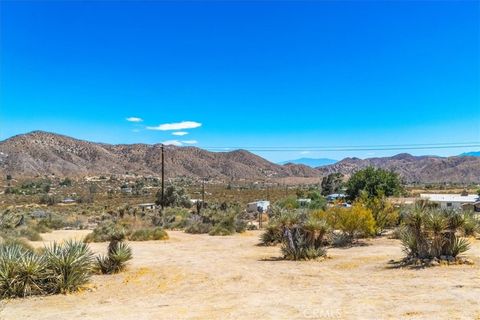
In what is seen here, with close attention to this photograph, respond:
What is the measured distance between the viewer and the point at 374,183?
131 feet

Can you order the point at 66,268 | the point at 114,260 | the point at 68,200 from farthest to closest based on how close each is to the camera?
1. the point at 68,200
2. the point at 114,260
3. the point at 66,268

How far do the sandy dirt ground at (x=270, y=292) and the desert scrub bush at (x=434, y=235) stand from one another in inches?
36.2

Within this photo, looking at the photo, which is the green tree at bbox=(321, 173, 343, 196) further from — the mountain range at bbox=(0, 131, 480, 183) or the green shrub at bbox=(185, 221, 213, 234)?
the green shrub at bbox=(185, 221, 213, 234)

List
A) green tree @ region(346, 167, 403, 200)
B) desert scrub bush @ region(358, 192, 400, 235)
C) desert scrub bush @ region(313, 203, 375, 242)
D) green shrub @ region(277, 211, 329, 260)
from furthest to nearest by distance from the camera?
green tree @ region(346, 167, 403, 200) → desert scrub bush @ region(358, 192, 400, 235) → desert scrub bush @ region(313, 203, 375, 242) → green shrub @ region(277, 211, 329, 260)

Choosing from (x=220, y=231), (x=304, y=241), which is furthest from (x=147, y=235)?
(x=304, y=241)

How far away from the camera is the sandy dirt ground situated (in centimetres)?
1064

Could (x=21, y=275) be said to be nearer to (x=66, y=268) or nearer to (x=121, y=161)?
(x=66, y=268)

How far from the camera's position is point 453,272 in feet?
49.1

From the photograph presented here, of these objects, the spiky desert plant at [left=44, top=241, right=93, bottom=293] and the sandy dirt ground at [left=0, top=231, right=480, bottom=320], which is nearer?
the sandy dirt ground at [left=0, top=231, right=480, bottom=320]

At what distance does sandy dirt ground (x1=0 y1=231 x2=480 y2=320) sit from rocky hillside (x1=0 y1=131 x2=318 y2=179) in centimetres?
11270

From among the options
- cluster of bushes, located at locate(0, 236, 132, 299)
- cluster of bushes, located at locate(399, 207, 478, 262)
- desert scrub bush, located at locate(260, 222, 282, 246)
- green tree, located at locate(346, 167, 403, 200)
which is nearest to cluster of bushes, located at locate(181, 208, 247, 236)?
desert scrub bush, located at locate(260, 222, 282, 246)

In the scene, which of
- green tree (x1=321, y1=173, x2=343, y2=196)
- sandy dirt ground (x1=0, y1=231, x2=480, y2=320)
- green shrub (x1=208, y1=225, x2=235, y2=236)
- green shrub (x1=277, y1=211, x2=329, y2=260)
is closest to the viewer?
sandy dirt ground (x1=0, y1=231, x2=480, y2=320)

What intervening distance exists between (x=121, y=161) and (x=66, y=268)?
474 ft

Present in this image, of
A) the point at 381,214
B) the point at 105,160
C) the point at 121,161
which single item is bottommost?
the point at 381,214
